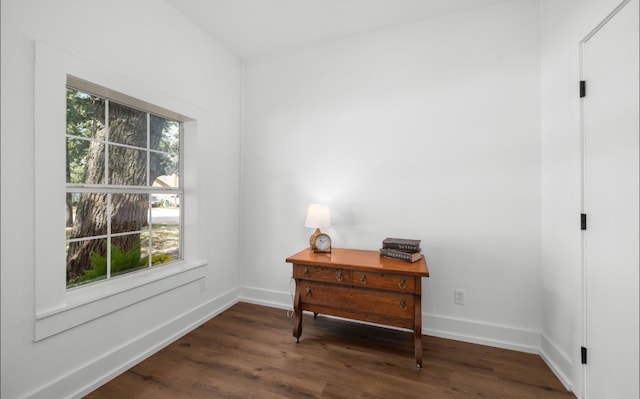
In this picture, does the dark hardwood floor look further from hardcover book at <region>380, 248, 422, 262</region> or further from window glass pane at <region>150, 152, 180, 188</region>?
window glass pane at <region>150, 152, 180, 188</region>

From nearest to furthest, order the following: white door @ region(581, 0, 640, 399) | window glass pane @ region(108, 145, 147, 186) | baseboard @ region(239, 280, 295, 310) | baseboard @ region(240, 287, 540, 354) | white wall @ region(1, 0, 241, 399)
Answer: white door @ region(581, 0, 640, 399)
white wall @ region(1, 0, 241, 399)
window glass pane @ region(108, 145, 147, 186)
baseboard @ region(240, 287, 540, 354)
baseboard @ region(239, 280, 295, 310)

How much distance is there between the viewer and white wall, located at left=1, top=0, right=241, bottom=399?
4.51 ft

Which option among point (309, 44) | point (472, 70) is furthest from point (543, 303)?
point (309, 44)

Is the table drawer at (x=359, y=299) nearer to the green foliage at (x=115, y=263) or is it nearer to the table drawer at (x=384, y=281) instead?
the table drawer at (x=384, y=281)

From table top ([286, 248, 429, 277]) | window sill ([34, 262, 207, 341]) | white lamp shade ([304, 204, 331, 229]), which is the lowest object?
window sill ([34, 262, 207, 341])

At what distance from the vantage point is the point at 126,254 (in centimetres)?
212

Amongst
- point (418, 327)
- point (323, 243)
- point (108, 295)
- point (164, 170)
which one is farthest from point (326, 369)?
point (164, 170)

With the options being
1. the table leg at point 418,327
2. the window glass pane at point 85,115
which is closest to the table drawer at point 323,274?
the table leg at point 418,327

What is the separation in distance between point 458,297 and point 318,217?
4.57 ft

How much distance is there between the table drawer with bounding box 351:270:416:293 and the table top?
0.05m

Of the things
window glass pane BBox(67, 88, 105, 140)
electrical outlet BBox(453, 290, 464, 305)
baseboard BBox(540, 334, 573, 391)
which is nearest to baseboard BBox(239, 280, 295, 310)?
electrical outlet BBox(453, 290, 464, 305)

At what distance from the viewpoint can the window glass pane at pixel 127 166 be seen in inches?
79.0

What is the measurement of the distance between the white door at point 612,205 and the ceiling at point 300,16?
3.94 feet

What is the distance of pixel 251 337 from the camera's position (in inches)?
91.6
